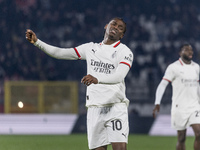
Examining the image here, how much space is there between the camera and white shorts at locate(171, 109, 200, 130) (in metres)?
9.46

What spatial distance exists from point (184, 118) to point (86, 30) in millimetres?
13235

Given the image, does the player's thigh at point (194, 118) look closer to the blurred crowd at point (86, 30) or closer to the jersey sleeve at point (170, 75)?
the jersey sleeve at point (170, 75)

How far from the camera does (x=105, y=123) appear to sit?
6.14 metres

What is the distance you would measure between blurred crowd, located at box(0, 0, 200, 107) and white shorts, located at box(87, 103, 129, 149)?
13208 millimetres

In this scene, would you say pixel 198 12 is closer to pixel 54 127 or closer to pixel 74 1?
pixel 74 1

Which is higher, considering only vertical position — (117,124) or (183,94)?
(183,94)

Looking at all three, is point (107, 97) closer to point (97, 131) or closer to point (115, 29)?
point (97, 131)

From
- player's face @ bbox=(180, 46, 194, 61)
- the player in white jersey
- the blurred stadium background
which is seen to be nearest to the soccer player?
the player in white jersey

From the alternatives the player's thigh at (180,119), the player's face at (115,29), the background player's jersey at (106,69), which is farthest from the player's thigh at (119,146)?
the player's thigh at (180,119)

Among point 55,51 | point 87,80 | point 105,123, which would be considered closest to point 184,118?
point 105,123

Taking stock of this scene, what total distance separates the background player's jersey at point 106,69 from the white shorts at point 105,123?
0.09 m

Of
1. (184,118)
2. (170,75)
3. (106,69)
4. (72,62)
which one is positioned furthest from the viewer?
(72,62)

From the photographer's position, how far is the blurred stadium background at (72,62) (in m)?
17.0

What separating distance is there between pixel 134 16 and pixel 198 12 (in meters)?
2.83
